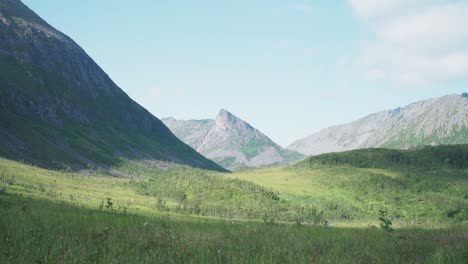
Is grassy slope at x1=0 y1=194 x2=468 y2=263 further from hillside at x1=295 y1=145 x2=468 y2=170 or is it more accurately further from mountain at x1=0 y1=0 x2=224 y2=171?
hillside at x1=295 y1=145 x2=468 y2=170

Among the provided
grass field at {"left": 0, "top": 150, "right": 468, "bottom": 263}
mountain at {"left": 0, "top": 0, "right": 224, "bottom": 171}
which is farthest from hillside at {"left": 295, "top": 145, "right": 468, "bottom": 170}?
mountain at {"left": 0, "top": 0, "right": 224, "bottom": 171}

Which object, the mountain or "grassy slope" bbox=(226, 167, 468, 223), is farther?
the mountain

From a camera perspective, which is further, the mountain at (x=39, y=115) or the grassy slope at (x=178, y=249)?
the mountain at (x=39, y=115)

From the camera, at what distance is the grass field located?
25.4 feet

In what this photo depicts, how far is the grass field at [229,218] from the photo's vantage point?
7.75 meters

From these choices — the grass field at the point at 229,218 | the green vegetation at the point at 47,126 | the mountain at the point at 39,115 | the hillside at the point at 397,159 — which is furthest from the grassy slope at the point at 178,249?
the hillside at the point at 397,159

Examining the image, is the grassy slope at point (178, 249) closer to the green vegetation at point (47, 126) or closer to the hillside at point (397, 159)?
the green vegetation at point (47, 126)

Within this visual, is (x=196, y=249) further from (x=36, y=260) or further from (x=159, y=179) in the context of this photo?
(x=159, y=179)

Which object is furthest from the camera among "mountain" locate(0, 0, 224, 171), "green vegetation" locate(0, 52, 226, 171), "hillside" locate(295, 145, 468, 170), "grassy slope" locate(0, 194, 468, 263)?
"hillside" locate(295, 145, 468, 170)

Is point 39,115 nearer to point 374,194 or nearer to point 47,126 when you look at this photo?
point 47,126

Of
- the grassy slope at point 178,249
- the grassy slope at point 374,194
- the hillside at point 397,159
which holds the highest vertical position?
the hillside at point 397,159

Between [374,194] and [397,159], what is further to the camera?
[397,159]

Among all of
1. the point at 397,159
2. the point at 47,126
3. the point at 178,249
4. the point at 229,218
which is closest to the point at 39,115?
the point at 47,126

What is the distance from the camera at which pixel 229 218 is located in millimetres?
42312
